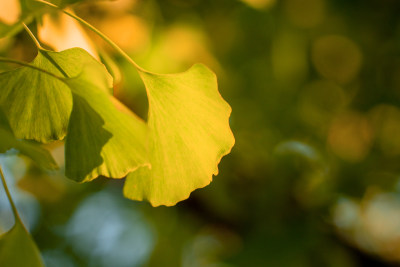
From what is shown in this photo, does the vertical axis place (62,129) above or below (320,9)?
below

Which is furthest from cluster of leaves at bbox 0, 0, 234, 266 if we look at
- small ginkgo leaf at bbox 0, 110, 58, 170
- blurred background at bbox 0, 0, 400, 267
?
blurred background at bbox 0, 0, 400, 267

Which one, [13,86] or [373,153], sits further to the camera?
[373,153]

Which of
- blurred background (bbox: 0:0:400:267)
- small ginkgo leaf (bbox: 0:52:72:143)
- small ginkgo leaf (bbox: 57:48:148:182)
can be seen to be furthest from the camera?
blurred background (bbox: 0:0:400:267)

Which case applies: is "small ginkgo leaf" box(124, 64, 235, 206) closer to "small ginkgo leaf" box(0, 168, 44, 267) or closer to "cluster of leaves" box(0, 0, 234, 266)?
"cluster of leaves" box(0, 0, 234, 266)

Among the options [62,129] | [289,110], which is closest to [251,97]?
[289,110]

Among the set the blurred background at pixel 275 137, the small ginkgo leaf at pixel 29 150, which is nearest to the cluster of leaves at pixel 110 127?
the small ginkgo leaf at pixel 29 150

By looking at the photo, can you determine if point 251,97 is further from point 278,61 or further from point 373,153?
point 373,153

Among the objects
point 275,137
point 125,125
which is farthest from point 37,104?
point 275,137

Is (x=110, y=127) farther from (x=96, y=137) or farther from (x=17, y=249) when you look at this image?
(x=17, y=249)

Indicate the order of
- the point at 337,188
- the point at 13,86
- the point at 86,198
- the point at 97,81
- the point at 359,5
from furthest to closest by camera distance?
the point at 86,198 < the point at 359,5 < the point at 337,188 < the point at 13,86 < the point at 97,81
